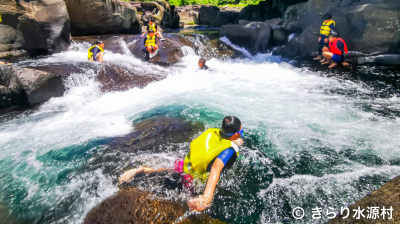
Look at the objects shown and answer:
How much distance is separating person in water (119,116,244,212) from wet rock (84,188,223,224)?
0.13 meters

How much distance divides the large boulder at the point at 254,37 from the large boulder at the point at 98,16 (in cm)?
641

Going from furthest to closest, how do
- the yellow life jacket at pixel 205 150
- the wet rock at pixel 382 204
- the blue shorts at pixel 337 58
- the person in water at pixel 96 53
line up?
1. the person in water at pixel 96 53
2. the blue shorts at pixel 337 58
3. the yellow life jacket at pixel 205 150
4. the wet rock at pixel 382 204

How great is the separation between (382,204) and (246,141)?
186cm

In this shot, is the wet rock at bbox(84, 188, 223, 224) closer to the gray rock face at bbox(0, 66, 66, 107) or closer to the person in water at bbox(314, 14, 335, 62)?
the gray rock face at bbox(0, 66, 66, 107)

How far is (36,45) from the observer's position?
7.83 metres

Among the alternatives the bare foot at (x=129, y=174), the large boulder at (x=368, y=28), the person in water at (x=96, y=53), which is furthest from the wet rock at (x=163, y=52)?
the bare foot at (x=129, y=174)

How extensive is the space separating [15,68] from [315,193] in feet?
21.7

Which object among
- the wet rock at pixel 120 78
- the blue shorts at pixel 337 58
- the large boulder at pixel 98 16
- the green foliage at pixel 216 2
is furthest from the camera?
the green foliage at pixel 216 2

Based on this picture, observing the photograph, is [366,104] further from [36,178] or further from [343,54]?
[36,178]

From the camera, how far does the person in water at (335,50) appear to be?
6945mm

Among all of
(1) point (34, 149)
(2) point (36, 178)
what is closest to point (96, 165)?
(2) point (36, 178)

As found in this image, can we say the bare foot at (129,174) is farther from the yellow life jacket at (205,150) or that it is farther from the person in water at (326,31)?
the person in water at (326,31)

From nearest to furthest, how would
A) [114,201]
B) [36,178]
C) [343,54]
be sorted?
[114,201]
[36,178]
[343,54]

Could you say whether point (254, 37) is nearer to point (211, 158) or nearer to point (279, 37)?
point (279, 37)
